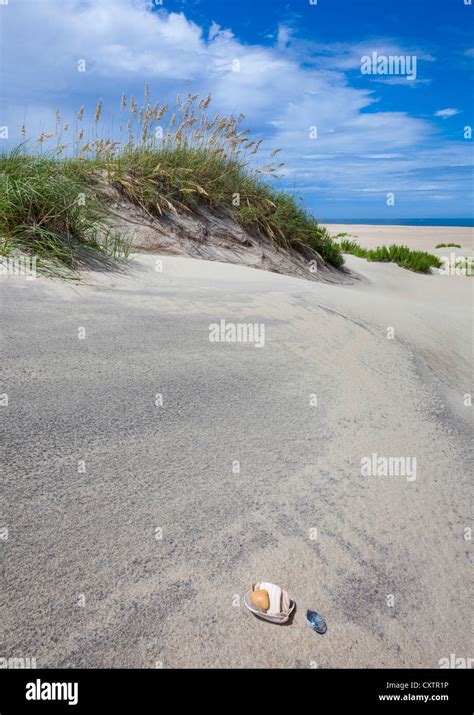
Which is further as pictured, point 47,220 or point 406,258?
point 406,258

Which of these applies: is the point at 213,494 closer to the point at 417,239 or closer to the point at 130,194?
the point at 130,194

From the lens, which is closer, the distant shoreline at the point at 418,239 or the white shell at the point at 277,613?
the white shell at the point at 277,613

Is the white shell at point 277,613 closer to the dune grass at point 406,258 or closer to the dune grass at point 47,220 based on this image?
the dune grass at point 47,220

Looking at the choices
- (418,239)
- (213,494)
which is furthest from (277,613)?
(418,239)

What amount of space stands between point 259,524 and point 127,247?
11.0 ft

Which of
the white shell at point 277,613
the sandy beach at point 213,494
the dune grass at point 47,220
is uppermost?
the dune grass at point 47,220

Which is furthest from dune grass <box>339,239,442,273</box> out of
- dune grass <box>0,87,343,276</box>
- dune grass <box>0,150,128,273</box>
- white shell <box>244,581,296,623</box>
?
white shell <box>244,581,296,623</box>

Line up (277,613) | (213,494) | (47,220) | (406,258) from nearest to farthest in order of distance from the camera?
(277,613), (213,494), (47,220), (406,258)

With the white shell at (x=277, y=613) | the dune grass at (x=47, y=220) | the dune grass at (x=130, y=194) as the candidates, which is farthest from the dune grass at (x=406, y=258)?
the white shell at (x=277, y=613)

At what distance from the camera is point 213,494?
73.6 inches

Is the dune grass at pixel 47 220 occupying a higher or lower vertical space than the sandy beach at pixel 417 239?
lower

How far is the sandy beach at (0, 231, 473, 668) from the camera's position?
55.6 inches

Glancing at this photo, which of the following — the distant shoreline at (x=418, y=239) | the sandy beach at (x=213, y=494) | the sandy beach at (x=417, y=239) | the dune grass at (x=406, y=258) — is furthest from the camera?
the sandy beach at (x=417, y=239)

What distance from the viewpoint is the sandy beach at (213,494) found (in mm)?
1411
